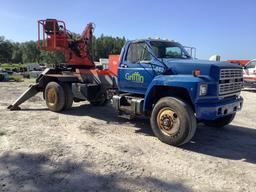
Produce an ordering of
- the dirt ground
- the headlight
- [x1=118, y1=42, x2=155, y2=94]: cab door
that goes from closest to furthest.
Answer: the dirt ground
the headlight
[x1=118, y1=42, x2=155, y2=94]: cab door

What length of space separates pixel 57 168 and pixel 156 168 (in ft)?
5.49

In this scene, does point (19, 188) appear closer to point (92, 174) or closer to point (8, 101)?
point (92, 174)

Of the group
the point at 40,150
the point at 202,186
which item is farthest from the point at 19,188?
the point at 202,186

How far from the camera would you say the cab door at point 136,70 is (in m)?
7.19

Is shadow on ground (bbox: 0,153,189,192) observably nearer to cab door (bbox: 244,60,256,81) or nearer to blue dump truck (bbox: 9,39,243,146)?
blue dump truck (bbox: 9,39,243,146)

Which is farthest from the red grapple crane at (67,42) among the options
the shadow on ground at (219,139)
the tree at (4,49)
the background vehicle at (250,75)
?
the tree at (4,49)

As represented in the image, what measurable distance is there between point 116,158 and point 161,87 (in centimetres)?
217

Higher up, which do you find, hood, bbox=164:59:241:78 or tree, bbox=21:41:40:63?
tree, bbox=21:41:40:63

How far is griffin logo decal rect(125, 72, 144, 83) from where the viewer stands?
7332 millimetres

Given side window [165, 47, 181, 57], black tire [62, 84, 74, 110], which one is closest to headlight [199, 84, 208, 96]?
side window [165, 47, 181, 57]

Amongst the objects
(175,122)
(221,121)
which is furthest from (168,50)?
(221,121)

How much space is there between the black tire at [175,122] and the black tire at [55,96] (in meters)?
→ 4.10

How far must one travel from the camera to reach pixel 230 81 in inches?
257

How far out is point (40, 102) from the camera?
1202 centimetres
